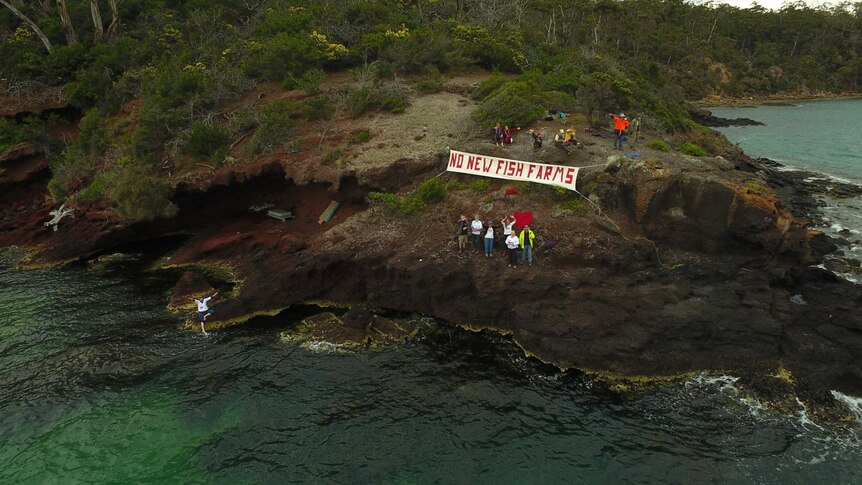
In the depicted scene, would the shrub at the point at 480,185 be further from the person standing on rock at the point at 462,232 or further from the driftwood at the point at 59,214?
the driftwood at the point at 59,214

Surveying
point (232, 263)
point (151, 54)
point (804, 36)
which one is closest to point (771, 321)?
point (232, 263)

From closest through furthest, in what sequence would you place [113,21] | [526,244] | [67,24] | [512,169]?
[526,244] → [512,169] → [67,24] → [113,21]

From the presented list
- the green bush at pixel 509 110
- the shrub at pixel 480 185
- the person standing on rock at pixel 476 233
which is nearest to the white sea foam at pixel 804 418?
the person standing on rock at pixel 476 233

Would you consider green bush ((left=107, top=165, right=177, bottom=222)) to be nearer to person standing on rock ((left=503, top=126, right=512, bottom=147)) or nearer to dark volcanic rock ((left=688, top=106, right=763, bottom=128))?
person standing on rock ((left=503, top=126, right=512, bottom=147))

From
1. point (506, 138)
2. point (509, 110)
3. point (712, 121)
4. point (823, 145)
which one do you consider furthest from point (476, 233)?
point (712, 121)

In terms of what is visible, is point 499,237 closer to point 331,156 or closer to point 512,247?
point 512,247

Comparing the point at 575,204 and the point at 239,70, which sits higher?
the point at 239,70

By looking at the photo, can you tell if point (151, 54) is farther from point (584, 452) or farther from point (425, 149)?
point (584, 452)
